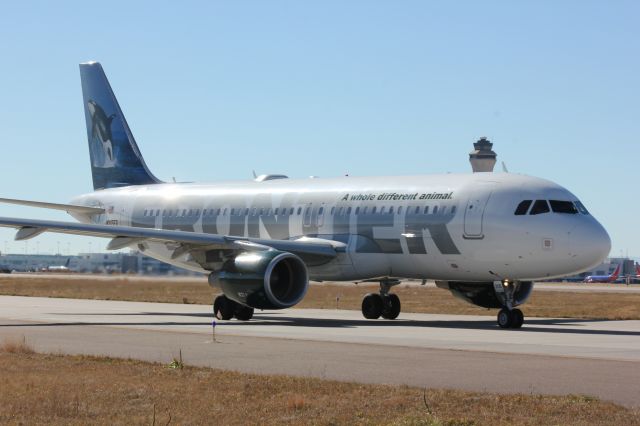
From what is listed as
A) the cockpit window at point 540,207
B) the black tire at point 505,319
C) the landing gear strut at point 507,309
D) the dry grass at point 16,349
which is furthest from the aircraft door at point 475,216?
the dry grass at point 16,349

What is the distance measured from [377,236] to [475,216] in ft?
12.3

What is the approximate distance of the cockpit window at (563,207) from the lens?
28297 mm

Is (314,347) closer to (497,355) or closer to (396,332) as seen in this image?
(497,355)

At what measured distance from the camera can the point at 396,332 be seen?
2564 cm

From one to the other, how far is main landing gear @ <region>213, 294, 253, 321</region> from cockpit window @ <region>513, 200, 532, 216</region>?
335 inches

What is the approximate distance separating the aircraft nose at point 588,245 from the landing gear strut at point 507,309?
2104mm

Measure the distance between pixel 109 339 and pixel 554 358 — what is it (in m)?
9.43

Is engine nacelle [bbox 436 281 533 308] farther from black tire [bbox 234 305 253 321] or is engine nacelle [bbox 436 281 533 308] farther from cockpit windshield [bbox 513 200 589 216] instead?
black tire [bbox 234 305 253 321]

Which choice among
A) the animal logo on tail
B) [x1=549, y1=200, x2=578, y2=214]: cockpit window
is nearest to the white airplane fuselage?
[x1=549, y1=200, x2=578, y2=214]: cockpit window

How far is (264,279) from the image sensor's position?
28.9 meters

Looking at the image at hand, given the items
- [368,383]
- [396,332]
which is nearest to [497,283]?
[396,332]

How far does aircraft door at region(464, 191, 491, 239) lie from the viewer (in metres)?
28.8

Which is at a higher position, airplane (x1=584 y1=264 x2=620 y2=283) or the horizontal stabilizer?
the horizontal stabilizer

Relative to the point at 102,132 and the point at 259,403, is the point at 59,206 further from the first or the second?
the point at 259,403
